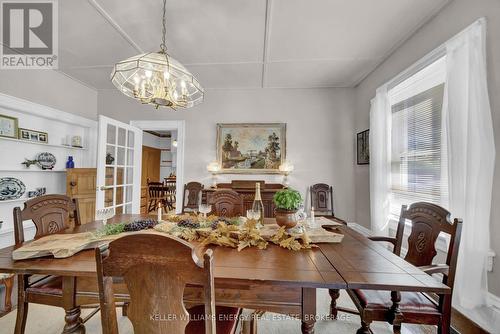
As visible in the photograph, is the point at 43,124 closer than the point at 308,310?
No

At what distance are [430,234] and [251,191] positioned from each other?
2.46 m

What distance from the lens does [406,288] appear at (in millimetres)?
864

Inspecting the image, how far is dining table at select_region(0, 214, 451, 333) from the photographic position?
0.90 m

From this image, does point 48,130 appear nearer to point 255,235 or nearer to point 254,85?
point 254,85

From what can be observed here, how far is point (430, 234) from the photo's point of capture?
54.3 inches

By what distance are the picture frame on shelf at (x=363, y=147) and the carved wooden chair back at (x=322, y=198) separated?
0.71m

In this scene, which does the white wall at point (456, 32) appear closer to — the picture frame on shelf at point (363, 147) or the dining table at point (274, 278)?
the picture frame on shelf at point (363, 147)

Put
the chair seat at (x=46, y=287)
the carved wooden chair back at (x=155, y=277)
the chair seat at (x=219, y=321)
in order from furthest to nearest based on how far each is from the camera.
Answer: the chair seat at (x=46, y=287) → the chair seat at (x=219, y=321) → the carved wooden chair back at (x=155, y=277)

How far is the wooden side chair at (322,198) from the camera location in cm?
366

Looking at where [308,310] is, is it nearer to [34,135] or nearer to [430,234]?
[430,234]

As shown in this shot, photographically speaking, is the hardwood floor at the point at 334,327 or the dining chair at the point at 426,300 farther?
the hardwood floor at the point at 334,327

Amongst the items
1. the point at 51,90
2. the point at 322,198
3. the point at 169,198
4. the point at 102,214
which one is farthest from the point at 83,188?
the point at 322,198

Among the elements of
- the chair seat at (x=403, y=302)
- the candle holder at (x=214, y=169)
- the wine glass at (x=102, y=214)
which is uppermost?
the candle holder at (x=214, y=169)

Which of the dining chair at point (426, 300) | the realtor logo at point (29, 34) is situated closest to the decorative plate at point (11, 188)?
the realtor logo at point (29, 34)
